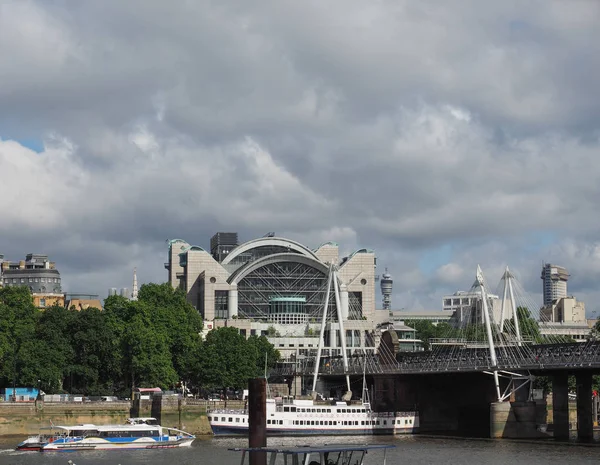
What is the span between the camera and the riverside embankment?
407 feet

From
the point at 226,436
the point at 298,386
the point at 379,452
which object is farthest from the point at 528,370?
the point at 298,386

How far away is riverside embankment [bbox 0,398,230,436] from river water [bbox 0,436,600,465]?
4.29m

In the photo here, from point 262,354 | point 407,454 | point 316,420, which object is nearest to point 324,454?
point 407,454

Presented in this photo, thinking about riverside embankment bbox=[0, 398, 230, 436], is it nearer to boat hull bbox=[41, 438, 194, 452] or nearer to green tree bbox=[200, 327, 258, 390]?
boat hull bbox=[41, 438, 194, 452]

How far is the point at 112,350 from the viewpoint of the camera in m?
148

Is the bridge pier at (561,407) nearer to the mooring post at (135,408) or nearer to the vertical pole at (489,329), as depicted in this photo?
the vertical pole at (489,329)

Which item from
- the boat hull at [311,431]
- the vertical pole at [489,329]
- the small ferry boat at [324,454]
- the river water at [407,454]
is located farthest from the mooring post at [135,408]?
the small ferry boat at [324,454]

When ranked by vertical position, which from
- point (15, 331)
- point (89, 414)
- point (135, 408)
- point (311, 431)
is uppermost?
point (15, 331)

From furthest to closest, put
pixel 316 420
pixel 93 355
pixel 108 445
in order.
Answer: pixel 93 355 < pixel 316 420 < pixel 108 445

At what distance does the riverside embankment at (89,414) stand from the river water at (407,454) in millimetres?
4293

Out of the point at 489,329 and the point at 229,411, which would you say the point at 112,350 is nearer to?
the point at 229,411

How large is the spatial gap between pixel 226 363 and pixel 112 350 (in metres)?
18.1

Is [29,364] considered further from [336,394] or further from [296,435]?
[336,394]

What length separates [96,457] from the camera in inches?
4092
